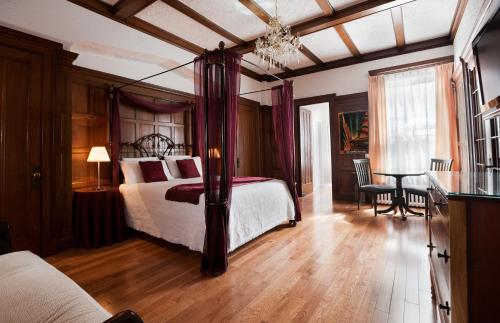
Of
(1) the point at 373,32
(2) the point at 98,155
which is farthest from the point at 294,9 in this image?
(2) the point at 98,155

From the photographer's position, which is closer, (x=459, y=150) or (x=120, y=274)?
(x=120, y=274)

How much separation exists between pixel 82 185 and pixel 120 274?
1.70 meters

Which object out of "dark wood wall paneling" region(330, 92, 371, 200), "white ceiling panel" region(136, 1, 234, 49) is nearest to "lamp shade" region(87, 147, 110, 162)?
"white ceiling panel" region(136, 1, 234, 49)

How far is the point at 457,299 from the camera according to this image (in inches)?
39.1

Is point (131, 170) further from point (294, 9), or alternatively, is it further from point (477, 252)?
point (477, 252)

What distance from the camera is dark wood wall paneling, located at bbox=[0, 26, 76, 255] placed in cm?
258

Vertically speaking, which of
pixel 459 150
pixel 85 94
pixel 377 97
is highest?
pixel 377 97

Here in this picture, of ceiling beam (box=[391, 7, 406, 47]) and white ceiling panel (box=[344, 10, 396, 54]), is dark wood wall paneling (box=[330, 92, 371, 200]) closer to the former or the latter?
white ceiling panel (box=[344, 10, 396, 54])

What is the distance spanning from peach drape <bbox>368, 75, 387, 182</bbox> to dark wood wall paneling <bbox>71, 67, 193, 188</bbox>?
14.1ft

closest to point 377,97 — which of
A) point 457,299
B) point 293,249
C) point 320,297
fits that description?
point 293,249

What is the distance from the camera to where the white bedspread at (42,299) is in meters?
0.67

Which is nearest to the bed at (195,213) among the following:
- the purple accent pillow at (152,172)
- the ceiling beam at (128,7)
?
the purple accent pillow at (152,172)

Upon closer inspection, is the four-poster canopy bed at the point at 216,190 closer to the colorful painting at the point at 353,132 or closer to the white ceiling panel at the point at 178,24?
the white ceiling panel at the point at 178,24

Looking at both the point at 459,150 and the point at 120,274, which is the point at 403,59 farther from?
the point at 120,274
